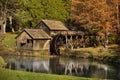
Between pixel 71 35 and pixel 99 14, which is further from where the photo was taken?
pixel 71 35

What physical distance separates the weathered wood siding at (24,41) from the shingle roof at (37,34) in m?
0.92

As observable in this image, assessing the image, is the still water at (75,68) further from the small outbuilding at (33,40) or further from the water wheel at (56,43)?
the small outbuilding at (33,40)

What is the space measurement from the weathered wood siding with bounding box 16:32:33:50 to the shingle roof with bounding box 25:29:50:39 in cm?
92

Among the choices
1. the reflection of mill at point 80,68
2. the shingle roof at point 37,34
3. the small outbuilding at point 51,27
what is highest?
the small outbuilding at point 51,27

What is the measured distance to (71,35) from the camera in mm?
74750

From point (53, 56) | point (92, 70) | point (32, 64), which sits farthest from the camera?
point (53, 56)

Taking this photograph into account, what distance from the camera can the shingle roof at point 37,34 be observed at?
6862 cm

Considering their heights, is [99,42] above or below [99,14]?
below

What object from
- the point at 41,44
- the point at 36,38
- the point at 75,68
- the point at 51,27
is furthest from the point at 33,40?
the point at 75,68

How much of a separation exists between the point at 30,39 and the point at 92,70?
22.8 m

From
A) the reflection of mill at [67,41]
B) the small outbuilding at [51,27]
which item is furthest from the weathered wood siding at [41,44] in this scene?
the small outbuilding at [51,27]

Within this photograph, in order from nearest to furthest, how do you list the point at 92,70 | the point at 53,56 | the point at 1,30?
1. the point at 92,70
2. the point at 53,56
3. the point at 1,30

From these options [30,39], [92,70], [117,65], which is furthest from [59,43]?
[92,70]

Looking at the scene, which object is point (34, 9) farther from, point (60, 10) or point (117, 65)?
point (117, 65)
